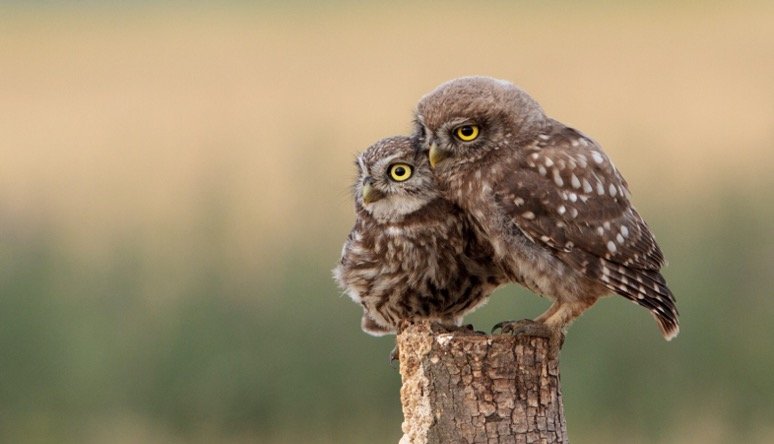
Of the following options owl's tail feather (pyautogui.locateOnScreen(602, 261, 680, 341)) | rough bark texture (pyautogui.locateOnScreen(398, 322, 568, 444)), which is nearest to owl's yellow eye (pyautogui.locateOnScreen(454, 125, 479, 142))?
owl's tail feather (pyautogui.locateOnScreen(602, 261, 680, 341))

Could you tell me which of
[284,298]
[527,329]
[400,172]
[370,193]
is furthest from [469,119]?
[284,298]

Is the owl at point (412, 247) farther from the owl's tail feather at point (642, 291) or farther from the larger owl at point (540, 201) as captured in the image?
the owl's tail feather at point (642, 291)

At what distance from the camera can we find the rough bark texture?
3852 millimetres

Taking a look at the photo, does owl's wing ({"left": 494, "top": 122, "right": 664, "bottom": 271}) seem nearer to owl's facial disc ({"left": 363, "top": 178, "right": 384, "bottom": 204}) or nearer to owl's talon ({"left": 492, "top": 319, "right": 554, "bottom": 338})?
owl's talon ({"left": 492, "top": 319, "right": 554, "bottom": 338})

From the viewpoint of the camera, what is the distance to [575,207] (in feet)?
14.4

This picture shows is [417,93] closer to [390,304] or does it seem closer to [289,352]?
[289,352]

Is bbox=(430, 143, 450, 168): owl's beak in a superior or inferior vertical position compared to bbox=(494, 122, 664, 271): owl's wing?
superior

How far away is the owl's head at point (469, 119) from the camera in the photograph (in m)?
4.44

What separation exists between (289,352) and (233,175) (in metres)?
1.70

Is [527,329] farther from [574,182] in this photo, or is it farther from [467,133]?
[467,133]

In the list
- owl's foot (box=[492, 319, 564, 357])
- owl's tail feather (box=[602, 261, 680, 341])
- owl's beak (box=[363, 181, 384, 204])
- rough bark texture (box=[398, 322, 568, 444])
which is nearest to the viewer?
rough bark texture (box=[398, 322, 568, 444])

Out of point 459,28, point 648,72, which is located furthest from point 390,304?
point 459,28

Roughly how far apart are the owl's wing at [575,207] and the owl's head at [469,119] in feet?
0.36

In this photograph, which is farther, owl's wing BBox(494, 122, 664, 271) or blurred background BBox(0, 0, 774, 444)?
blurred background BBox(0, 0, 774, 444)
